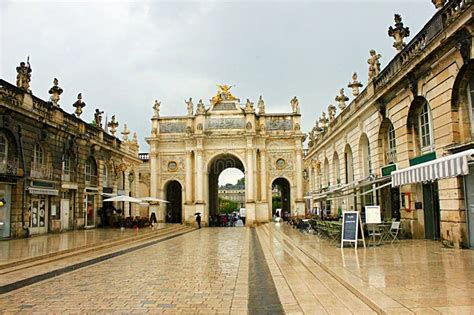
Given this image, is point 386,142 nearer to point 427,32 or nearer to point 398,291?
point 427,32

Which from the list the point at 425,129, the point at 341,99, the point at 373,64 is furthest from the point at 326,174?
the point at 425,129

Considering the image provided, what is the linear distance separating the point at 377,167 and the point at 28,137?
1612 centimetres

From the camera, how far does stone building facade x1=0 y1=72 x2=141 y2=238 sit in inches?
685

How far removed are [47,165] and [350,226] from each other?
620 inches

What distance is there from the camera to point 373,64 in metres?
18.5

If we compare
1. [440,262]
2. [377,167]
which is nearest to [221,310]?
[440,262]

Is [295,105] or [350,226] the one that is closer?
[350,226]

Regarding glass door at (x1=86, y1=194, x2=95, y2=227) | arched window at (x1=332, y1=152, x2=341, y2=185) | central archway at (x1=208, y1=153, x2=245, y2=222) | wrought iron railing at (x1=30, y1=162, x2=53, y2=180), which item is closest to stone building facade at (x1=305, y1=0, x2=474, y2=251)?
arched window at (x1=332, y1=152, x2=341, y2=185)

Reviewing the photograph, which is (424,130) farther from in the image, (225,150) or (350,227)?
(225,150)

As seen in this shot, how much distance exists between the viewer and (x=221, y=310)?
6.16 metres

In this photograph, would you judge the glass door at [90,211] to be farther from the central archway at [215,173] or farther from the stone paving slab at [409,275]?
the stone paving slab at [409,275]

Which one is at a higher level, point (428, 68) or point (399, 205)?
point (428, 68)

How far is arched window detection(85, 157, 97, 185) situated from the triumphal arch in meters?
11.5

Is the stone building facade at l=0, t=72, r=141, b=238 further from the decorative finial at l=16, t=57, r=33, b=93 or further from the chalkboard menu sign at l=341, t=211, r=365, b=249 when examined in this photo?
the chalkboard menu sign at l=341, t=211, r=365, b=249
